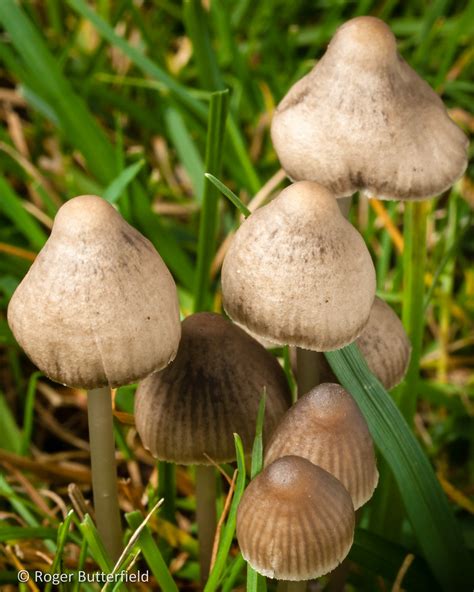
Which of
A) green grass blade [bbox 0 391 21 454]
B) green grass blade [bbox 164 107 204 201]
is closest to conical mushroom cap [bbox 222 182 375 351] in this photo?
green grass blade [bbox 0 391 21 454]

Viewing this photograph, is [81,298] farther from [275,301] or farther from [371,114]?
[371,114]

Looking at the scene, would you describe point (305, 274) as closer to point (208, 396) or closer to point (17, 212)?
point (208, 396)

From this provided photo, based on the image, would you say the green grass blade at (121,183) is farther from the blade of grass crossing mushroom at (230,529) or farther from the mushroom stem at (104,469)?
the blade of grass crossing mushroom at (230,529)

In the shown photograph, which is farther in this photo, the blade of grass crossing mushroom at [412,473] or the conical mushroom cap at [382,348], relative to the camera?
the conical mushroom cap at [382,348]

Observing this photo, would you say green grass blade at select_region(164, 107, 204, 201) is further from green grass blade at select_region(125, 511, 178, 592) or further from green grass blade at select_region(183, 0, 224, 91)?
green grass blade at select_region(125, 511, 178, 592)

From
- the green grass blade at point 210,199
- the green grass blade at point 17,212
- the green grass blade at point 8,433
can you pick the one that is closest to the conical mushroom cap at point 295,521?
the green grass blade at point 210,199

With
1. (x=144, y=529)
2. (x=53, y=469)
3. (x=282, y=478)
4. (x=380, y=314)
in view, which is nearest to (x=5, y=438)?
(x=53, y=469)
